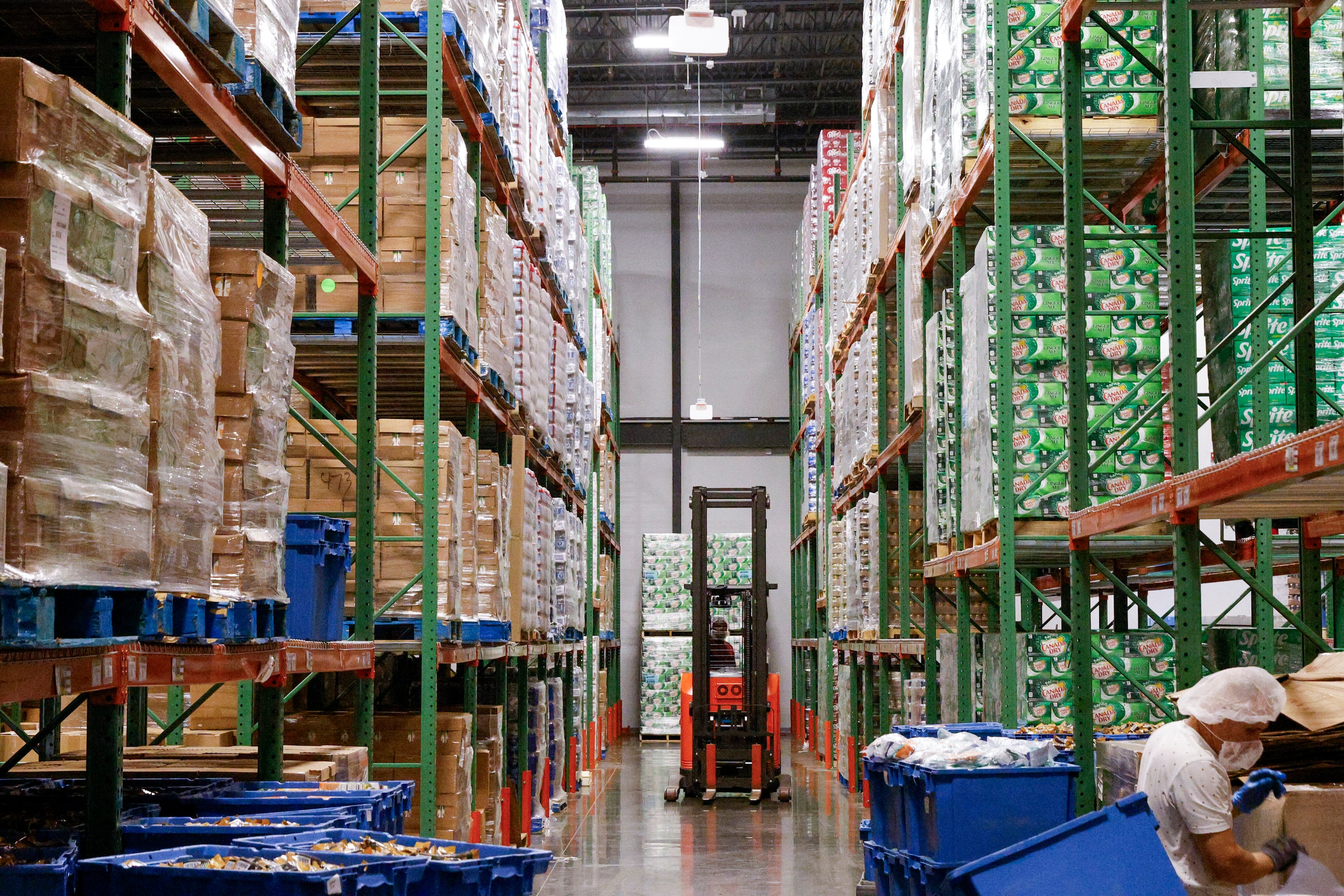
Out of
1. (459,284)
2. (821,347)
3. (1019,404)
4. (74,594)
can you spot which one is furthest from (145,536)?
(821,347)

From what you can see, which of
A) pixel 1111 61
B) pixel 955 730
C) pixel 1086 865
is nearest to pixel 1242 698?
pixel 1086 865

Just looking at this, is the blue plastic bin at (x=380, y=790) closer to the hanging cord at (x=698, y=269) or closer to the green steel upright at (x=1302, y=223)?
the green steel upright at (x=1302, y=223)

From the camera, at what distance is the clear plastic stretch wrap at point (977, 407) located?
7.19m

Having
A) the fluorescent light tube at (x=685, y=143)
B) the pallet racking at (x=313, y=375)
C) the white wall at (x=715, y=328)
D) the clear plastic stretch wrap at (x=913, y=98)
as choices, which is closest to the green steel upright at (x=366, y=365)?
the pallet racking at (x=313, y=375)

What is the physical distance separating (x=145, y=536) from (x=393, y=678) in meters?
6.20

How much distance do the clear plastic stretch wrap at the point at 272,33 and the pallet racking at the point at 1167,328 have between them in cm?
301

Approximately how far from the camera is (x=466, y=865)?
351 centimetres

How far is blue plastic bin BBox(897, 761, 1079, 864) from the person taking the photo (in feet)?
17.2

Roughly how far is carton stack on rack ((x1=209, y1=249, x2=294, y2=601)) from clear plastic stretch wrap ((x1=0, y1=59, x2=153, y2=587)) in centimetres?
94

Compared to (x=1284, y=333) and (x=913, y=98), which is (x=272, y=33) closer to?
(x=1284, y=333)

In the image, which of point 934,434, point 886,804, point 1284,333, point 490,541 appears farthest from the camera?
point 934,434

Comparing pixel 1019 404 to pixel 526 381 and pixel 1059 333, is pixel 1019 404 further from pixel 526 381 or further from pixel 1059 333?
pixel 526 381

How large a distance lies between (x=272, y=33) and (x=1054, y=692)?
489cm

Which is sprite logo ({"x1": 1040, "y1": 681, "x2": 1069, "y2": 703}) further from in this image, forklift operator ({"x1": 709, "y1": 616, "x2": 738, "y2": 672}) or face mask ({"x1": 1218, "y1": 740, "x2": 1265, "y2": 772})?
forklift operator ({"x1": 709, "y1": 616, "x2": 738, "y2": 672})
